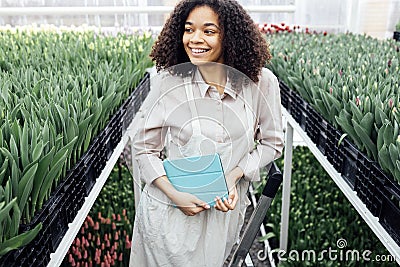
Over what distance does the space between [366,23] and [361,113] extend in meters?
3.86

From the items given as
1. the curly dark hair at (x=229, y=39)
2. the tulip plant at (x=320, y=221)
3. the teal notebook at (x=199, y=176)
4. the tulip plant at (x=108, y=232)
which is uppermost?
the curly dark hair at (x=229, y=39)

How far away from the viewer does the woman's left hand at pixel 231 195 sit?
886mm

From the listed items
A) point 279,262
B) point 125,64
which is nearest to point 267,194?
point 279,262

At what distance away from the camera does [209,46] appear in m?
0.87

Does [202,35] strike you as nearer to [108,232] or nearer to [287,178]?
[287,178]

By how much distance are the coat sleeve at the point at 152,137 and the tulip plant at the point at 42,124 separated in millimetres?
156

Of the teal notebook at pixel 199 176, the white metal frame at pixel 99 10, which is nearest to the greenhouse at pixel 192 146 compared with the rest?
the teal notebook at pixel 199 176

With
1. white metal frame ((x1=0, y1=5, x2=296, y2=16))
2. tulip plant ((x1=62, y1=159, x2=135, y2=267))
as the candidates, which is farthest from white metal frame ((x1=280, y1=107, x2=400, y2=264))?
white metal frame ((x1=0, y1=5, x2=296, y2=16))

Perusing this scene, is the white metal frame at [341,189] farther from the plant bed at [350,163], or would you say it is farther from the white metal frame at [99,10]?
the white metal frame at [99,10]

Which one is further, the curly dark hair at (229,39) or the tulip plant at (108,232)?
the tulip plant at (108,232)

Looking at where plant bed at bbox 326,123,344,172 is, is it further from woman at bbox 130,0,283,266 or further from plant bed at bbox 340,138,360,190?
woman at bbox 130,0,283,266

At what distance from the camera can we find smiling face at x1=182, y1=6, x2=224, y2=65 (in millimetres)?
862

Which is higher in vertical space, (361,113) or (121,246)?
(361,113)

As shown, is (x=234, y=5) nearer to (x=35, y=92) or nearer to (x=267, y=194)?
(x=267, y=194)
